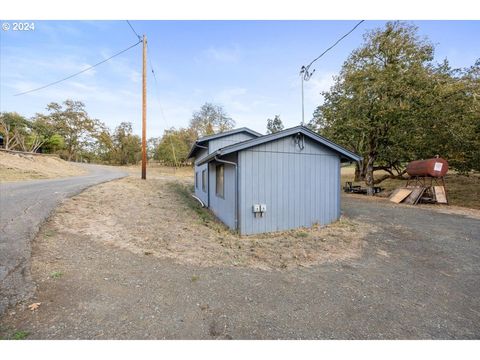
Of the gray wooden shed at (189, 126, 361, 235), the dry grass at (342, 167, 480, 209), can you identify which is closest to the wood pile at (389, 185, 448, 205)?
the dry grass at (342, 167, 480, 209)

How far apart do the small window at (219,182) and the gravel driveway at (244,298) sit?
148 inches

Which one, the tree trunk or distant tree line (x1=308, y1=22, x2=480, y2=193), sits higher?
distant tree line (x1=308, y1=22, x2=480, y2=193)

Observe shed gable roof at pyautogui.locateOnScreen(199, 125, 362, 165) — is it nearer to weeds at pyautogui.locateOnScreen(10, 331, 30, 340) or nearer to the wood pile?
weeds at pyautogui.locateOnScreen(10, 331, 30, 340)

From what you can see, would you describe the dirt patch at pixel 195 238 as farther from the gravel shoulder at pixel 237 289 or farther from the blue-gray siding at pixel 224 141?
the blue-gray siding at pixel 224 141

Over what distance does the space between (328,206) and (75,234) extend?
6855 mm

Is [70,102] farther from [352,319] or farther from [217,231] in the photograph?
[352,319]

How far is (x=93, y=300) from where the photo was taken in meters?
2.55

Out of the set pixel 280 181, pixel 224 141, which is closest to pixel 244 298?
pixel 280 181

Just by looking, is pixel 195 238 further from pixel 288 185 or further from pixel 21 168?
pixel 21 168

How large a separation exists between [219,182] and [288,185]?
2.70m

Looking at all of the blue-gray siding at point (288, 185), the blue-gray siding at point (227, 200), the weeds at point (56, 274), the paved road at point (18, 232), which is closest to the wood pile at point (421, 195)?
the blue-gray siding at point (288, 185)

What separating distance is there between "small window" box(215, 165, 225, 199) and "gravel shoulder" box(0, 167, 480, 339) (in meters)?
2.35

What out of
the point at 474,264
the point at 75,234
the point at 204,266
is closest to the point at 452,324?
the point at 474,264

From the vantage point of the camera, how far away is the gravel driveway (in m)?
2.18
